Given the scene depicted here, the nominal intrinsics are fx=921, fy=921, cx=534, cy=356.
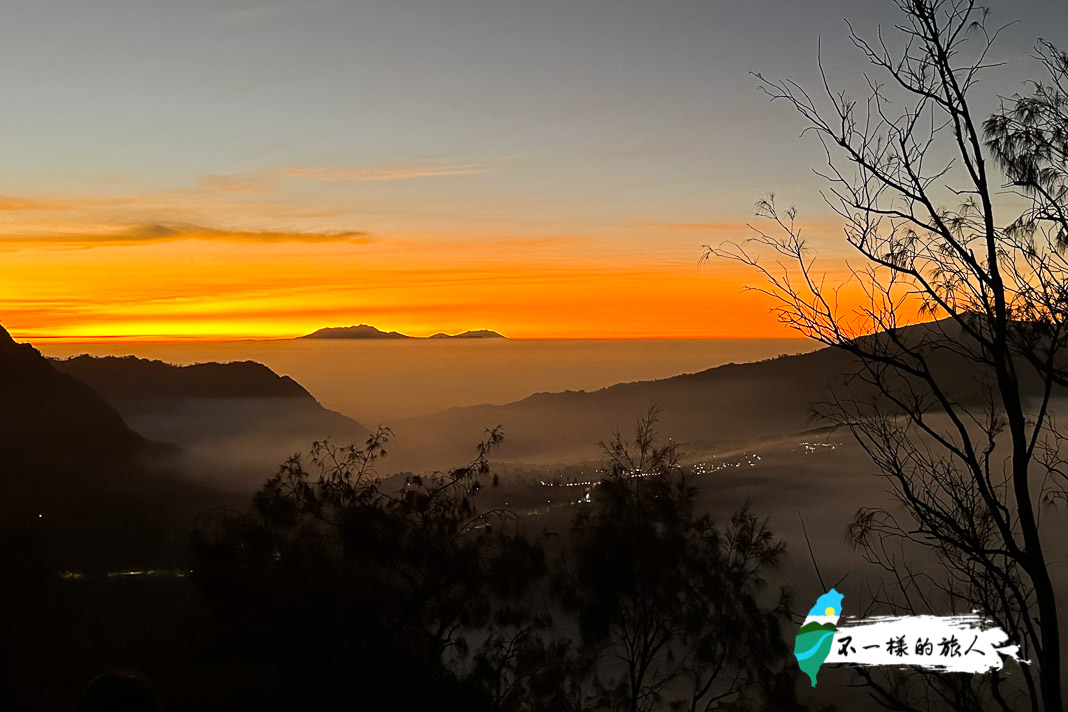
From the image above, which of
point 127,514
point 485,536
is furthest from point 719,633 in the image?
point 127,514

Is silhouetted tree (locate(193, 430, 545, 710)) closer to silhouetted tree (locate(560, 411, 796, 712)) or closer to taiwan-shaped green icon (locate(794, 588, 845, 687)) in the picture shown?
silhouetted tree (locate(560, 411, 796, 712))

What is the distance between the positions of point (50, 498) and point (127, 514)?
41.8 feet

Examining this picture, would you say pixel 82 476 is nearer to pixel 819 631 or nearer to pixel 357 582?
pixel 357 582

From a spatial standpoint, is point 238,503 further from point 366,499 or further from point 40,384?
point 366,499

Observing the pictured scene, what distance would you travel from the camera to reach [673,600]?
2080 cm

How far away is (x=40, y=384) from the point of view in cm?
13875

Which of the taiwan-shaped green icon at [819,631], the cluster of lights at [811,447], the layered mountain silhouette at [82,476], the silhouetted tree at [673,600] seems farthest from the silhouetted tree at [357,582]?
the cluster of lights at [811,447]

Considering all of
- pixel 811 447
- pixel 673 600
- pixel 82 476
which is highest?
pixel 673 600

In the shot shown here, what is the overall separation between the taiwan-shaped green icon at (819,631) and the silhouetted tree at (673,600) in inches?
386

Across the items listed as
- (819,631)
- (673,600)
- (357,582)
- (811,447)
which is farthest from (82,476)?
(819,631)

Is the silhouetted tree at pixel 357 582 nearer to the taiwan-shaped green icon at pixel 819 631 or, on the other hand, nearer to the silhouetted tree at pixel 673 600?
the silhouetted tree at pixel 673 600

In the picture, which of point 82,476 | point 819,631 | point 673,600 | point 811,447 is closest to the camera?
point 819,631

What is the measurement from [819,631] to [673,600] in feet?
36.4

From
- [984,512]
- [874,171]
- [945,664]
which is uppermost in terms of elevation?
[874,171]
